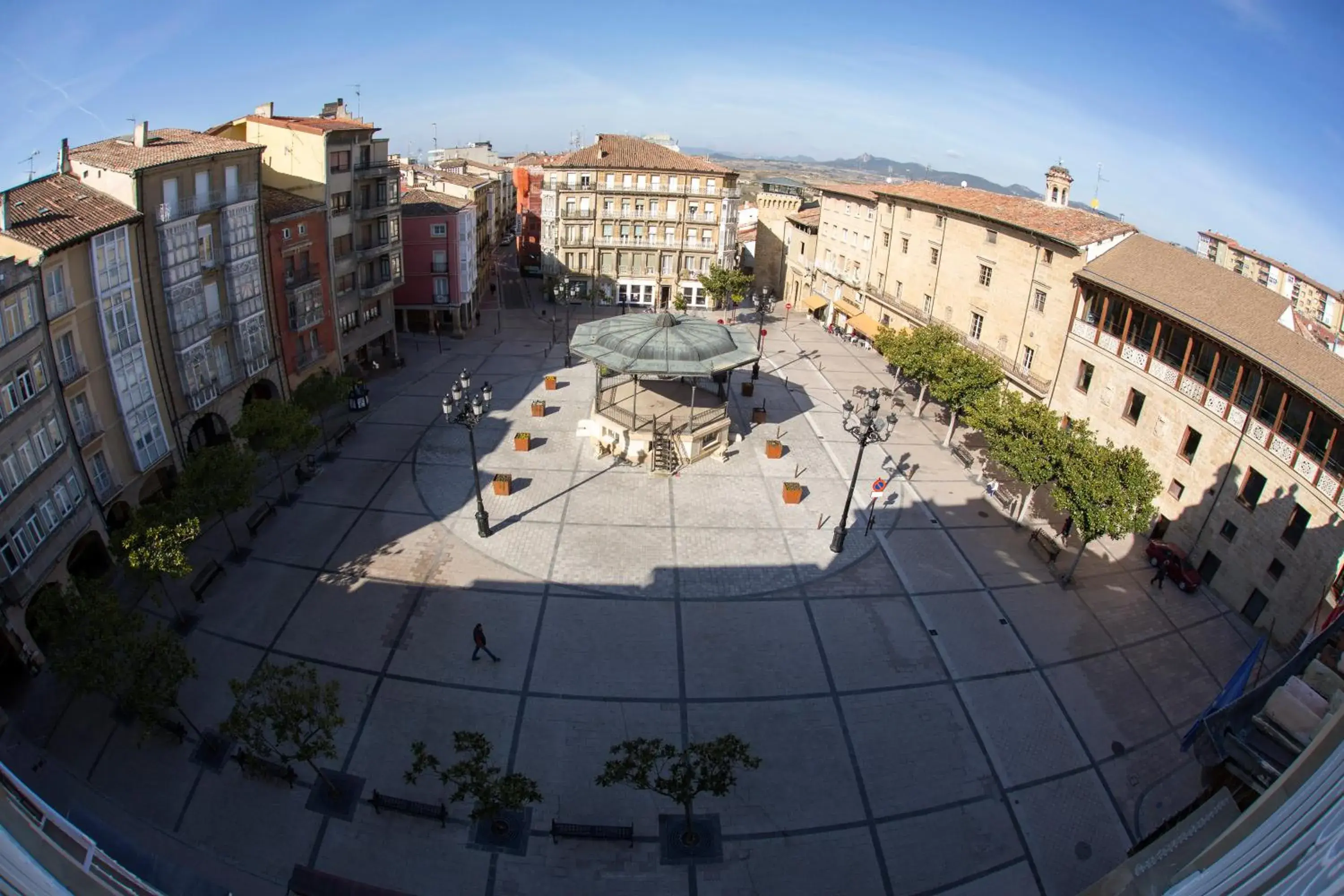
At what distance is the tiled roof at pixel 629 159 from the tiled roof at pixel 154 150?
2922 cm

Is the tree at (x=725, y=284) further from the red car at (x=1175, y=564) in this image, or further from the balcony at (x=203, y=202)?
the red car at (x=1175, y=564)

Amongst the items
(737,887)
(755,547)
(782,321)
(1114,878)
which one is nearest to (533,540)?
(755,547)

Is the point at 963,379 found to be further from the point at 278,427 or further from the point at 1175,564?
the point at 278,427

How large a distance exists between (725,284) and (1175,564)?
36.9 metres

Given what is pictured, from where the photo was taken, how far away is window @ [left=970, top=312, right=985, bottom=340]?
133 ft

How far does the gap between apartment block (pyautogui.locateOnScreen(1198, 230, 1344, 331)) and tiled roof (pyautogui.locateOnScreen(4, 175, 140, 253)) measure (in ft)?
125

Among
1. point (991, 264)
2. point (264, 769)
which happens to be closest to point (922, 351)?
point (991, 264)

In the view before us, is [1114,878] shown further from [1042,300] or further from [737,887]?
[1042,300]

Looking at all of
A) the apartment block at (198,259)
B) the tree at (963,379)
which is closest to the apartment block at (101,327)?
the apartment block at (198,259)

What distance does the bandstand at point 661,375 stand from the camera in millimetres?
30734

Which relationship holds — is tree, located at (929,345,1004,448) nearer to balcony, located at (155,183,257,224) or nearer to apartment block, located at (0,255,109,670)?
balcony, located at (155,183,257,224)

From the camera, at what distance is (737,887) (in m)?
14.7

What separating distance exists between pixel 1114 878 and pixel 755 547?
1613 cm

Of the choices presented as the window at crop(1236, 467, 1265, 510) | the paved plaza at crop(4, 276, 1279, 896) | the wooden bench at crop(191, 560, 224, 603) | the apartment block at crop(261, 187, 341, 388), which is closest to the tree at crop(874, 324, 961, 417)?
the paved plaza at crop(4, 276, 1279, 896)
